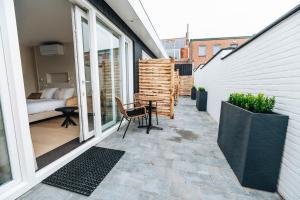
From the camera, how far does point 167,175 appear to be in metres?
1.72

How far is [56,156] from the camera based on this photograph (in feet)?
6.55

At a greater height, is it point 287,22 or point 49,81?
point 287,22

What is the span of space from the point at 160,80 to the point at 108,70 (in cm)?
180

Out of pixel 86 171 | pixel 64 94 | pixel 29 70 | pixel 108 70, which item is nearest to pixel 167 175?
pixel 86 171

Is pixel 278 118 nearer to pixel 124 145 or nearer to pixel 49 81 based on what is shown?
pixel 124 145

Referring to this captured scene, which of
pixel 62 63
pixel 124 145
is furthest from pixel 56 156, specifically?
pixel 62 63

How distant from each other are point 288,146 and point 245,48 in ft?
5.95

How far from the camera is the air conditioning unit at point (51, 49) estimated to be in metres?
5.09

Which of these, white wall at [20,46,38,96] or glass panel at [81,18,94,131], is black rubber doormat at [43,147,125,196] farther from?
white wall at [20,46,38,96]

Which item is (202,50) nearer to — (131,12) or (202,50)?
(202,50)

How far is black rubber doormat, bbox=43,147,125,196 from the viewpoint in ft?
4.97

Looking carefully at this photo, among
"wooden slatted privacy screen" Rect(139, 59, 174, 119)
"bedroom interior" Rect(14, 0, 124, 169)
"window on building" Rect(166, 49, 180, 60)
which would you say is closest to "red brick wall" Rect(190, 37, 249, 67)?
"window on building" Rect(166, 49, 180, 60)

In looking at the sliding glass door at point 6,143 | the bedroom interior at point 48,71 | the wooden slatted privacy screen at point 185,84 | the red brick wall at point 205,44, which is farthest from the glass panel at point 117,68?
the red brick wall at point 205,44

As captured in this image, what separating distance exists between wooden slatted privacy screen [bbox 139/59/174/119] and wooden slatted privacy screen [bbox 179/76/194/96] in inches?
272
